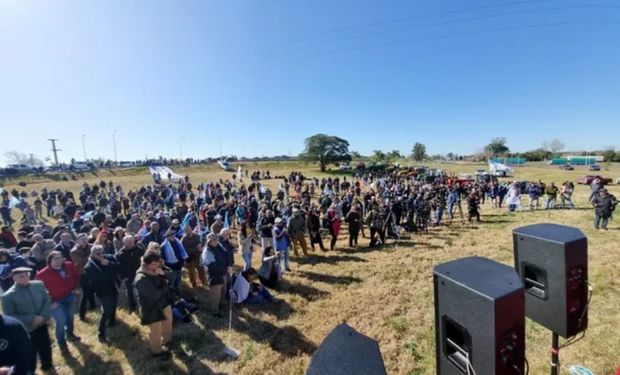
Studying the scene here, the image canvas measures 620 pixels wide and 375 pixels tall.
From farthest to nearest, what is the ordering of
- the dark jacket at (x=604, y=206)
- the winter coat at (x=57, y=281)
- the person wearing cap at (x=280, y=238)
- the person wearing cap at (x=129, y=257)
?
the dark jacket at (x=604, y=206) < the person wearing cap at (x=280, y=238) < the person wearing cap at (x=129, y=257) < the winter coat at (x=57, y=281)

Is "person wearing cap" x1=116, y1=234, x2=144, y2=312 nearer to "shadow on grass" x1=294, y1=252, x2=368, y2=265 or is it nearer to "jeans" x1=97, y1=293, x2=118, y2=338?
"jeans" x1=97, y1=293, x2=118, y2=338

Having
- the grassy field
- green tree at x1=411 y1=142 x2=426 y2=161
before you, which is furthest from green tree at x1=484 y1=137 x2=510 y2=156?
the grassy field

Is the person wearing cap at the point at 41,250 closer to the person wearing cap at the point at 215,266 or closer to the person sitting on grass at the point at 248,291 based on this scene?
the person wearing cap at the point at 215,266

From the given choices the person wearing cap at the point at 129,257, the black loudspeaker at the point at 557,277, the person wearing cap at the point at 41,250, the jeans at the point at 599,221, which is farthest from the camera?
the jeans at the point at 599,221

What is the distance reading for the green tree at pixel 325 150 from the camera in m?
57.5

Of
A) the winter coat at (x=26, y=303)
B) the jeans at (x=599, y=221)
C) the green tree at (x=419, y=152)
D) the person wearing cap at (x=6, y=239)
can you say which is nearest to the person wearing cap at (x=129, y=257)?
the winter coat at (x=26, y=303)

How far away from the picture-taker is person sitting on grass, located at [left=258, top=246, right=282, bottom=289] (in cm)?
695

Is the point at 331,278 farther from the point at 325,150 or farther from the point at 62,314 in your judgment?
the point at 325,150

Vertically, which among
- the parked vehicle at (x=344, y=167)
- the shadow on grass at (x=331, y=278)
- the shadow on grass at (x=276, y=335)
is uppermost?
the parked vehicle at (x=344, y=167)

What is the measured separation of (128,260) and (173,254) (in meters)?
0.88

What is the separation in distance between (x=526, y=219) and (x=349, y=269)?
1108 cm

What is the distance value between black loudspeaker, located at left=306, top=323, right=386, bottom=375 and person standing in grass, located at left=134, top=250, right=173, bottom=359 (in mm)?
3500

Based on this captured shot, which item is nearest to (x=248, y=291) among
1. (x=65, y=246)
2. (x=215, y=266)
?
(x=215, y=266)

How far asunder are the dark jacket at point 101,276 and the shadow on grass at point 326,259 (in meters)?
5.17
